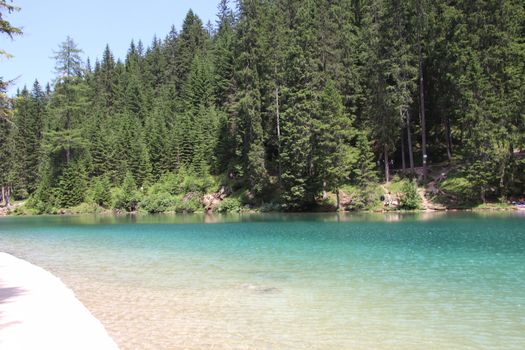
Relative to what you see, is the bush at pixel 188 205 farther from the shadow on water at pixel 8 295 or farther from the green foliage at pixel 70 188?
the shadow on water at pixel 8 295

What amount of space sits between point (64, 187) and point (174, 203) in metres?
21.8

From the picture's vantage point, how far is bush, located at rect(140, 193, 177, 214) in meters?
61.8

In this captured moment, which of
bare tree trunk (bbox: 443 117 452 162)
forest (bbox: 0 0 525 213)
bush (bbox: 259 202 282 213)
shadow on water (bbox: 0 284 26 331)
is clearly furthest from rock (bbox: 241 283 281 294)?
bare tree trunk (bbox: 443 117 452 162)

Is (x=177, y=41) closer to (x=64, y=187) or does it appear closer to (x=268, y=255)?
(x=64, y=187)

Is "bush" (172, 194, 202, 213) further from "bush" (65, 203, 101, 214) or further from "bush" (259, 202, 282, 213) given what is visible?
"bush" (65, 203, 101, 214)

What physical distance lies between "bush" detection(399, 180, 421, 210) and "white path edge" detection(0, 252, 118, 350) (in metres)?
35.1

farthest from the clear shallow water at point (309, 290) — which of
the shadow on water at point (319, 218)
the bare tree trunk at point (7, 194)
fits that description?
the bare tree trunk at point (7, 194)

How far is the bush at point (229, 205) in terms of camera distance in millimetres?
52906

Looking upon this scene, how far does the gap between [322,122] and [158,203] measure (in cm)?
2924

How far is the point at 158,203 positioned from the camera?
205 feet

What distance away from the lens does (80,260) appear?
18.9 metres

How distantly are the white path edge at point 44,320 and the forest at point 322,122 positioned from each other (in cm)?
3422

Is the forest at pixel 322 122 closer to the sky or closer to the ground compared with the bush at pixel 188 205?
closer to the sky

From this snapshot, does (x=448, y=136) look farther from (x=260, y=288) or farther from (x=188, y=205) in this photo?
(x=260, y=288)
